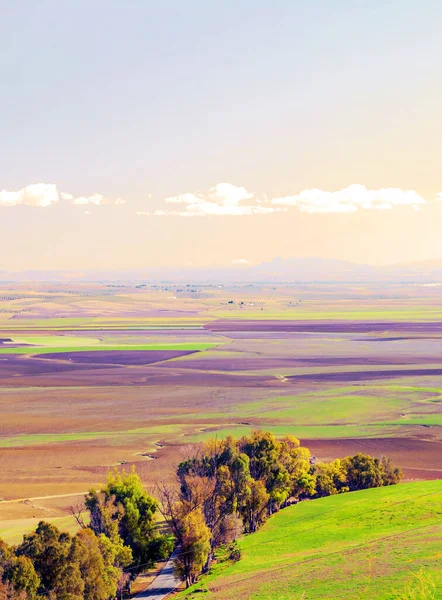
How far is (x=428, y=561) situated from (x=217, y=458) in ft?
53.9

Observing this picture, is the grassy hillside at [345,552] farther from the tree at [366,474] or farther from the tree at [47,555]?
the tree at [47,555]

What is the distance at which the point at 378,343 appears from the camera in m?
143

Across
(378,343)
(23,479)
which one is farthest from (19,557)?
(378,343)

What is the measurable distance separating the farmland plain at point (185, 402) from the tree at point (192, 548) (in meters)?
11.8

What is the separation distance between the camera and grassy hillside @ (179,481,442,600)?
3017 cm

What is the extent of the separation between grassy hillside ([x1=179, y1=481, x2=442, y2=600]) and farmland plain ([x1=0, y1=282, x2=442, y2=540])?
13.6 metres

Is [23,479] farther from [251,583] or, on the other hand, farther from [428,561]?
[428,561]

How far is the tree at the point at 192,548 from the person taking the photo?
3672cm

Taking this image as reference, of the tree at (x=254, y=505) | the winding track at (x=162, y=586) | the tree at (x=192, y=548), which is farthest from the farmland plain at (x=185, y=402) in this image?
the tree at (x=254, y=505)

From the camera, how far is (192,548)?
36750 mm

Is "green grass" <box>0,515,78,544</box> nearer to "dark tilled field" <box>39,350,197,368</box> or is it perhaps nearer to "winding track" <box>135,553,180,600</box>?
"winding track" <box>135,553,180,600</box>

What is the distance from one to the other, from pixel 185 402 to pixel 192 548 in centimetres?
4966

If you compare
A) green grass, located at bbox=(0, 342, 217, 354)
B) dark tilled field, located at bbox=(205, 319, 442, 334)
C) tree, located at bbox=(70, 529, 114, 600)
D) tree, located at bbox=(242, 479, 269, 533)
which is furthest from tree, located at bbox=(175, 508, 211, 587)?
dark tilled field, located at bbox=(205, 319, 442, 334)

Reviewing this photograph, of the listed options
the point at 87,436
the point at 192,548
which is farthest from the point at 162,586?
the point at 87,436
